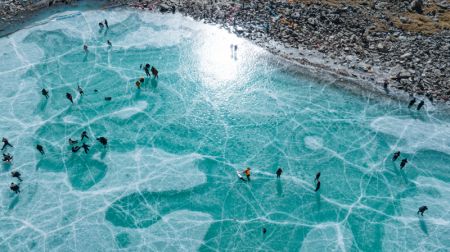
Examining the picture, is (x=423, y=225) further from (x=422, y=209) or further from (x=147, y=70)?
(x=147, y=70)

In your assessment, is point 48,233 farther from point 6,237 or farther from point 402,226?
point 402,226

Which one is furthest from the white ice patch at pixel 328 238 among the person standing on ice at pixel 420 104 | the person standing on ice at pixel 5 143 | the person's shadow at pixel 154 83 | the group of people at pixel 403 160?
the person standing on ice at pixel 5 143

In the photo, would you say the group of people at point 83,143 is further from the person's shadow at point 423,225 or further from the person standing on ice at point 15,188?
the person's shadow at point 423,225

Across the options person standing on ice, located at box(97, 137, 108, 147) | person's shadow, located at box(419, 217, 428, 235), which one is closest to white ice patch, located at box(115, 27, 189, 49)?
person standing on ice, located at box(97, 137, 108, 147)

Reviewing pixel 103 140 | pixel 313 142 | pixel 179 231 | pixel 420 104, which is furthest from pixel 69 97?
pixel 420 104

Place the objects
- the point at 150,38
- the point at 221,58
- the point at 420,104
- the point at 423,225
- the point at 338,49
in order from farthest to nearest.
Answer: the point at 150,38 → the point at 221,58 → the point at 338,49 → the point at 420,104 → the point at 423,225

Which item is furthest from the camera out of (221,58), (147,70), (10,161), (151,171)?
(221,58)
